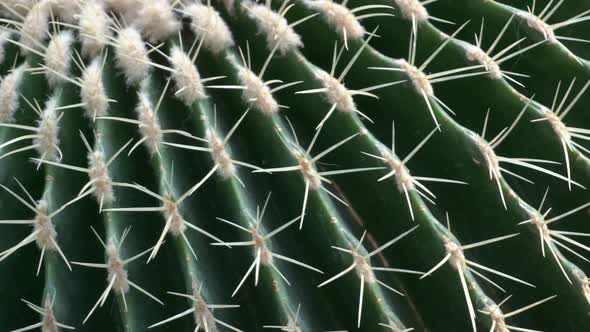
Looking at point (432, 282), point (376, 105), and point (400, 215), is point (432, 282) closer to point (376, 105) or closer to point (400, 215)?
point (400, 215)

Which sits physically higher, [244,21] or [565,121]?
[244,21]

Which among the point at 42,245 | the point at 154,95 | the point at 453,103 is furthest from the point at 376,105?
the point at 42,245

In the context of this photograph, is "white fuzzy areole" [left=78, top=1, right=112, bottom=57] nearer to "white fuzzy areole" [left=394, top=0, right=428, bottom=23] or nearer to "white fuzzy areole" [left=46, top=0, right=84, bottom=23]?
"white fuzzy areole" [left=46, top=0, right=84, bottom=23]

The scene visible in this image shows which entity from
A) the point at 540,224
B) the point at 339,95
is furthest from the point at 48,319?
the point at 540,224

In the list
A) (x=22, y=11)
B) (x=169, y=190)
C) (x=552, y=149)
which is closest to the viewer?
(x=169, y=190)

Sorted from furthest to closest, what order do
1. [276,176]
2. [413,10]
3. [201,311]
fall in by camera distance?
[413,10] < [276,176] < [201,311]

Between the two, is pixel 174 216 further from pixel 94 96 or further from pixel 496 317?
pixel 496 317

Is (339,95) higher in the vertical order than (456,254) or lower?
higher
